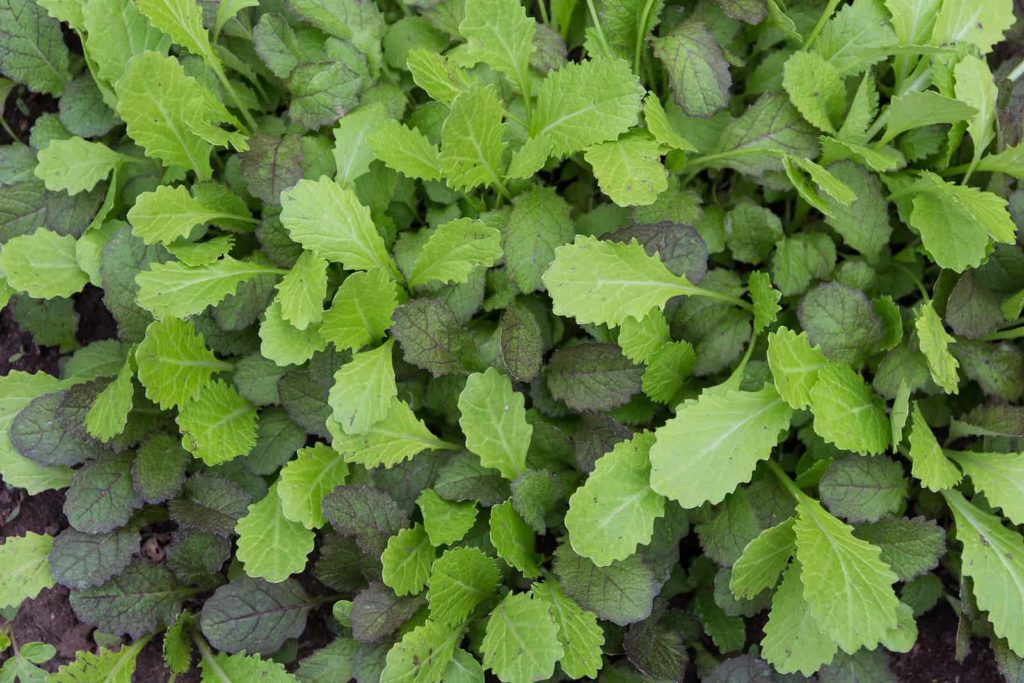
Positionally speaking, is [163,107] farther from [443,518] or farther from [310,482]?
[443,518]

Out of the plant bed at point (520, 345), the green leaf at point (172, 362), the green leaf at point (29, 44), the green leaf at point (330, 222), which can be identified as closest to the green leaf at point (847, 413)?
the plant bed at point (520, 345)

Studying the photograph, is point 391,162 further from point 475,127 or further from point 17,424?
point 17,424

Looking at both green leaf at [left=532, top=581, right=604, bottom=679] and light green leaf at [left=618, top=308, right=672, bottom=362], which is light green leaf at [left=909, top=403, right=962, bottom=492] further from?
green leaf at [left=532, top=581, right=604, bottom=679]

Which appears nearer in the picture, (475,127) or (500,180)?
(475,127)

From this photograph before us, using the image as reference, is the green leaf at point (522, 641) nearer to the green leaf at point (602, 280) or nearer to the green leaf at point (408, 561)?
→ the green leaf at point (408, 561)

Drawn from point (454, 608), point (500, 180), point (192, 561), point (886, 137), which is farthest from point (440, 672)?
point (886, 137)

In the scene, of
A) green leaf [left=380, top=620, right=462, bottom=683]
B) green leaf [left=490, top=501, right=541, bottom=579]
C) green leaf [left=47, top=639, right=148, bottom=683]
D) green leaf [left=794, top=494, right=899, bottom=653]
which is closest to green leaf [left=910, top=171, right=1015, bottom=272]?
green leaf [left=794, top=494, right=899, bottom=653]
